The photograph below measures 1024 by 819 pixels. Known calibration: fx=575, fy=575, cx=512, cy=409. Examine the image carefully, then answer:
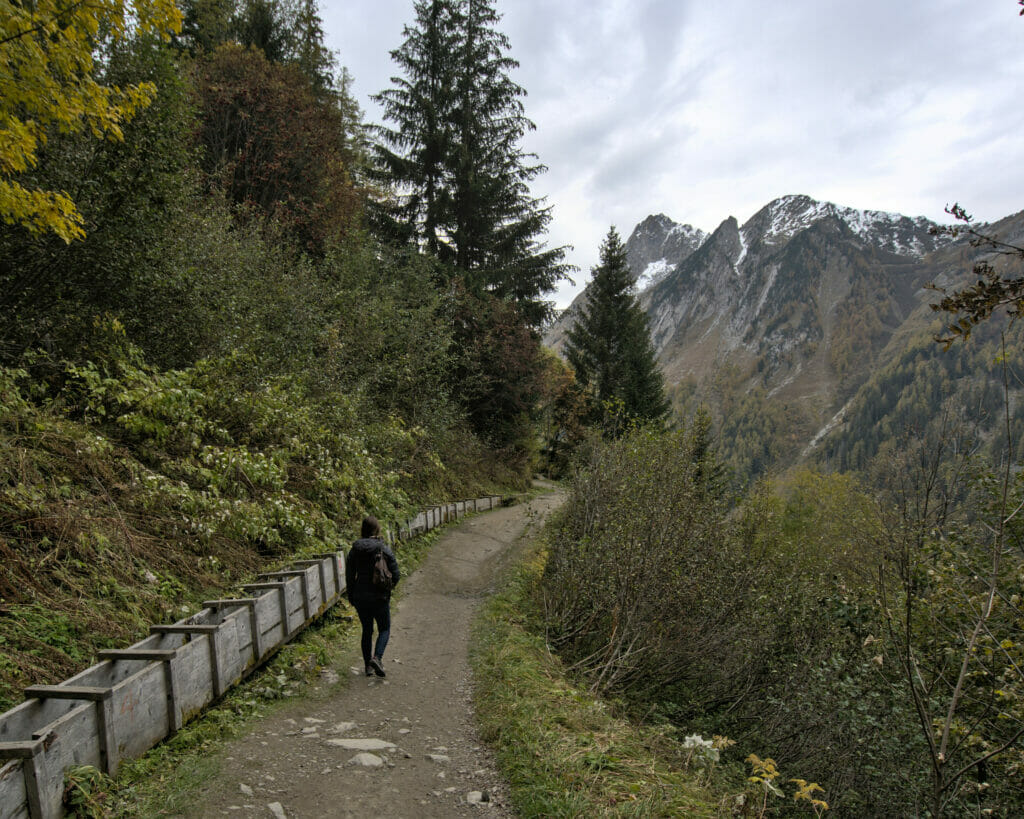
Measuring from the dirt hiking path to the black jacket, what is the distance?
84 centimetres

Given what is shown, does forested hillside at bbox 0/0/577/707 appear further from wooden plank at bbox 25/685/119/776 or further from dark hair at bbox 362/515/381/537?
dark hair at bbox 362/515/381/537

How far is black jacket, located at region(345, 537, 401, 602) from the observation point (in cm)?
626

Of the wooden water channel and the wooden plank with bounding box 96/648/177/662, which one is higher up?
the wooden plank with bounding box 96/648/177/662

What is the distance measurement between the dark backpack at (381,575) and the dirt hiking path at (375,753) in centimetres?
98

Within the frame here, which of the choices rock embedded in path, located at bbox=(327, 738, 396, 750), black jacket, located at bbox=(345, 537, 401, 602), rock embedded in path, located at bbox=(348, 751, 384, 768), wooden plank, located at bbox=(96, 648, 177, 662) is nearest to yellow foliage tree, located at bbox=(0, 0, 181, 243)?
wooden plank, located at bbox=(96, 648, 177, 662)

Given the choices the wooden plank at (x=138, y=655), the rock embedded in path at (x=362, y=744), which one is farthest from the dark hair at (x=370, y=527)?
the wooden plank at (x=138, y=655)

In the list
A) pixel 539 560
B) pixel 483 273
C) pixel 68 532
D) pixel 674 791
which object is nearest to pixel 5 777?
pixel 68 532

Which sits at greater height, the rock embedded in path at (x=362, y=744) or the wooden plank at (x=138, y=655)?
the wooden plank at (x=138, y=655)

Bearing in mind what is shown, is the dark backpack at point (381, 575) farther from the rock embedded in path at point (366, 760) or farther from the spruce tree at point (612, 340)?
the spruce tree at point (612, 340)

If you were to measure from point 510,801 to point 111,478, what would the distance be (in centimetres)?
553

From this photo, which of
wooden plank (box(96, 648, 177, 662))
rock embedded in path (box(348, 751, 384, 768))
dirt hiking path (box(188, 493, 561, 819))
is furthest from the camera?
rock embedded in path (box(348, 751, 384, 768))

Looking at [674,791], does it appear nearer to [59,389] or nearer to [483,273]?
[59,389]

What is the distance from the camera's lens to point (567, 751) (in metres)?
→ 4.38

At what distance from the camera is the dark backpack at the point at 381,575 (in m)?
6.21
